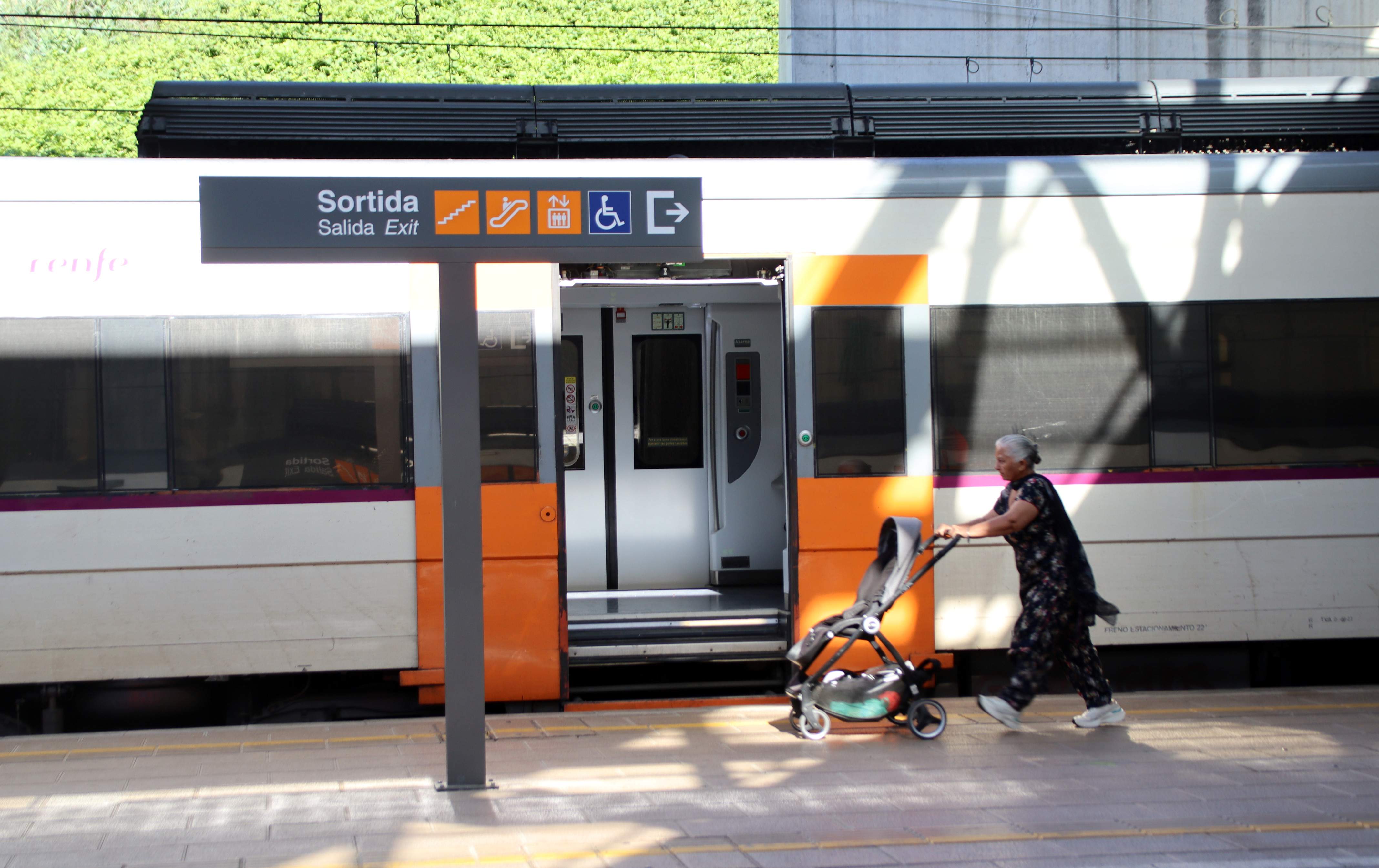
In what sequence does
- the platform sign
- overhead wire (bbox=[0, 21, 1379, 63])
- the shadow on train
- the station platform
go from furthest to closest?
overhead wire (bbox=[0, 21, 1379, 63]) → the shadow on train → the platform sign → the station platform

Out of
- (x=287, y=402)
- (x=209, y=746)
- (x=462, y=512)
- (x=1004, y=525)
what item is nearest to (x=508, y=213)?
(x=462, y=512)

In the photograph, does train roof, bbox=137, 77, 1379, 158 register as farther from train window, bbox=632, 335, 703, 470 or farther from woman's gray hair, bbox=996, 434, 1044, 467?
woman's gray hair, bbox=996, 434, 1044, 467

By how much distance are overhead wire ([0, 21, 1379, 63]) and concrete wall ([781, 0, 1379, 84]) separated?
0.28 feet

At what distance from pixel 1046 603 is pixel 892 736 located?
102cm

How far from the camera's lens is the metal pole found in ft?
15.1

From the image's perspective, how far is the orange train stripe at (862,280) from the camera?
20.4 ft

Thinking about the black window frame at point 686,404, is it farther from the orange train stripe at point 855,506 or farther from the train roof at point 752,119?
the orange train stripe at point 855,506

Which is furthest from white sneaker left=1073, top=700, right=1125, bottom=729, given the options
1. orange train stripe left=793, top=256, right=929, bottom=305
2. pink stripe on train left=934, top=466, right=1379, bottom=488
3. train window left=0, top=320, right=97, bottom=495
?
train window left=0, top=320, right=97, bottom=495

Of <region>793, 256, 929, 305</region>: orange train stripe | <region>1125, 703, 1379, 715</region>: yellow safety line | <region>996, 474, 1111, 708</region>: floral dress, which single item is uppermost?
<region>793, 256, 929, 305</region>: orange train stripe

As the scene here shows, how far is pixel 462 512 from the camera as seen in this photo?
4609 millimetres

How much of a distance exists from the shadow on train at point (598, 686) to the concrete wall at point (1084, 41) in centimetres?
1597

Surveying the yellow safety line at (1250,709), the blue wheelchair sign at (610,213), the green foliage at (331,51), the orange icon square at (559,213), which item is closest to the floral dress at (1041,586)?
the yellow safety line at (1250,709)

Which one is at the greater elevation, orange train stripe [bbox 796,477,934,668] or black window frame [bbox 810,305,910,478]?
black window frame [bbox 810,305,910,478]

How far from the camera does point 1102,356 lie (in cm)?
634
